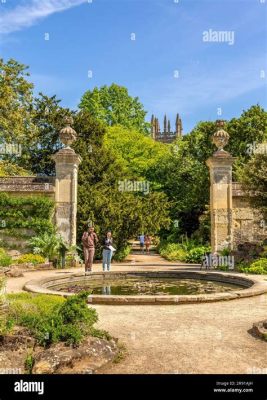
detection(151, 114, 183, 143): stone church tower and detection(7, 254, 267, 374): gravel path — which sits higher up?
detection(151, 114, 183, 143): stone church tower

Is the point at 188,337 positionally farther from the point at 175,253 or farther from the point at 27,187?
the point at 175,253

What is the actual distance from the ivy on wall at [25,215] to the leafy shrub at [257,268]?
798cm

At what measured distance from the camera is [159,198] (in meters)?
22.5

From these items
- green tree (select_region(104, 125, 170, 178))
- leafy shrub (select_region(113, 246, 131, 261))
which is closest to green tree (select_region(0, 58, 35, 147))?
green tree (select_region(104, 125, 170, 178))

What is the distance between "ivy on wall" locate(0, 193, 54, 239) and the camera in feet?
57.0

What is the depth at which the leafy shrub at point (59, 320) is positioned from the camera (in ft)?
16.5

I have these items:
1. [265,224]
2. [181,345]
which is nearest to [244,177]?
[265,224]

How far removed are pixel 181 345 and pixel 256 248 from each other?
1132 centimetres

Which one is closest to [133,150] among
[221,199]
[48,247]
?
[221,199]

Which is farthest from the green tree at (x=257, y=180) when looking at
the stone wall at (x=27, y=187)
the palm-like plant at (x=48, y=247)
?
the stone wall at (x=27, y=187)

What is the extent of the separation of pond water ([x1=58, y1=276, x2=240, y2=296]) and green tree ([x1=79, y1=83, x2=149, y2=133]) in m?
29.6

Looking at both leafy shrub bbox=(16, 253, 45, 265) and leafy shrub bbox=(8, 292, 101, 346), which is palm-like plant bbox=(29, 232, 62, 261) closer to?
leafy shrub bbox=(16, 253, 45, 265)

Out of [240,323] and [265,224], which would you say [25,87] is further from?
[240,323]
